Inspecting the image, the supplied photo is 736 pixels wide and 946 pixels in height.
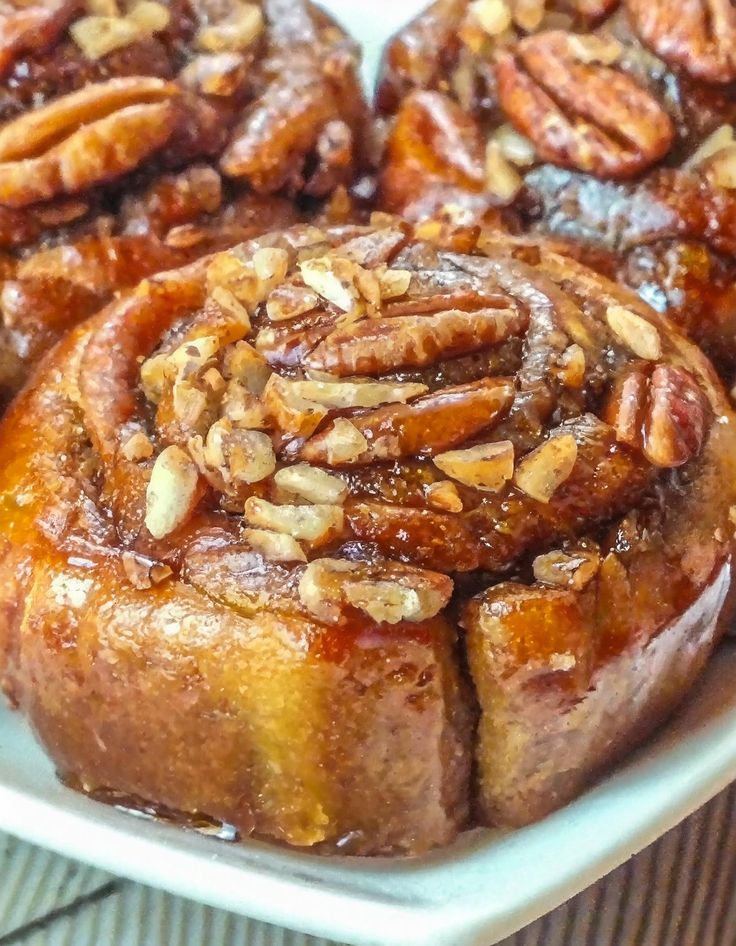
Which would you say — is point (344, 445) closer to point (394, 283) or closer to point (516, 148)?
point (394, 283)

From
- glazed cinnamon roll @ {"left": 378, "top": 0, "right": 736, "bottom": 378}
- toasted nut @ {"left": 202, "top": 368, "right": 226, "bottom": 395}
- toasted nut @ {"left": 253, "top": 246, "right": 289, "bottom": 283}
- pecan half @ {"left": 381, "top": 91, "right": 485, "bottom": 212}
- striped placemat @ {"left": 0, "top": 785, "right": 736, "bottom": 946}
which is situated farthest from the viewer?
pecan half @ {"left": 381, "top": 91, "right": 485, "bottom": 212}

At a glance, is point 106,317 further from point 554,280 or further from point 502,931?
point 502,931

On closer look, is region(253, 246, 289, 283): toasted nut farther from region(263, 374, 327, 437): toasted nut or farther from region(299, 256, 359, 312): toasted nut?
region(263, 374, 327, 437): toasted nut

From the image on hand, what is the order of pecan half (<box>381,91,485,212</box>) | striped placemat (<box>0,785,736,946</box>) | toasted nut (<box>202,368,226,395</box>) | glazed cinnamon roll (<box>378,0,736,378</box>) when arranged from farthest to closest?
pecan half (<box>381,91,485,212</box>) → glazed cinnamon roll (<box>378,0,736,378</box>) → striped placemat (<box>0,785,736,946</box>) → toasted nut (<box>202,368,226,395</box>)

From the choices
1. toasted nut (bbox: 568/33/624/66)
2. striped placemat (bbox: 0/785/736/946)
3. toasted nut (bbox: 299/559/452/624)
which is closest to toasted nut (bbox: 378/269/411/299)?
toasted nut (bbox: 299/559/452/624)

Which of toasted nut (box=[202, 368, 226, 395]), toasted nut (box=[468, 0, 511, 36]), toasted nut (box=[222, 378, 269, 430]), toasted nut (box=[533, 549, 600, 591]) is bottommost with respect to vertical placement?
toasted nut (box=[533, 549, 600, 591])

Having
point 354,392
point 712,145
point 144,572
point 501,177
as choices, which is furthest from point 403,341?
point 712,145

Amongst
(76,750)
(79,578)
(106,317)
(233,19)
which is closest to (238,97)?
(233,19)
